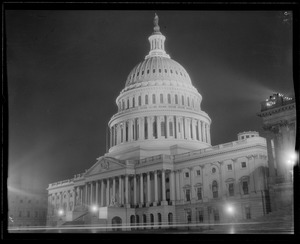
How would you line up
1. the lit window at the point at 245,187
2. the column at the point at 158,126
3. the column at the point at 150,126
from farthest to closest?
the column at the point at 150,126
the column at the point at 158,126
the lit window at the point at 245,187

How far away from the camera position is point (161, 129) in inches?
2768

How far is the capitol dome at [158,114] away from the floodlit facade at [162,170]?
0.19 metres

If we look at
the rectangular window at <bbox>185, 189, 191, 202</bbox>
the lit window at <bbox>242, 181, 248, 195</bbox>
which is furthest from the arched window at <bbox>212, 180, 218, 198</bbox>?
the lit window at <bbox>242, 181, 248, 195</bbox>

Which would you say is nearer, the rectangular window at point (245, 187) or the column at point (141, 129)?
the rectangular window at point (245, 187)

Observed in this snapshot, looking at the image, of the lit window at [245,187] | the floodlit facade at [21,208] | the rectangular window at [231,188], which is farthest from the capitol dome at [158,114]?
the floodlit facade at [21,208]

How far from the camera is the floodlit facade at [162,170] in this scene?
4809 cm

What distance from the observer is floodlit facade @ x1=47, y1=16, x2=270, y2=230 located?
1893 inches

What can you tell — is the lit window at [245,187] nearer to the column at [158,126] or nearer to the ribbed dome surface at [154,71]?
the column at [158,126]

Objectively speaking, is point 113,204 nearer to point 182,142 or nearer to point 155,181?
point 155,181

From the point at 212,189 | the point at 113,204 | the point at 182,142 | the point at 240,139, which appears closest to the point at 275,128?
the point at 240,139

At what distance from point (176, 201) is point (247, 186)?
1127 centimetres

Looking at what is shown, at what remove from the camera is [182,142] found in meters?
67.2

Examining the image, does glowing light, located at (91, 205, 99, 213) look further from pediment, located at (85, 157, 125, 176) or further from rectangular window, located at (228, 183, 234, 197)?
rectangular window, located at (228, 183, 234, 197)

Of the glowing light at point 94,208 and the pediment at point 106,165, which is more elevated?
the pediment at point 106,165
